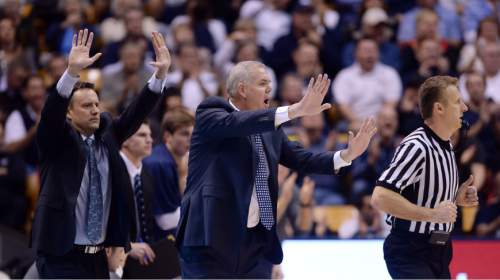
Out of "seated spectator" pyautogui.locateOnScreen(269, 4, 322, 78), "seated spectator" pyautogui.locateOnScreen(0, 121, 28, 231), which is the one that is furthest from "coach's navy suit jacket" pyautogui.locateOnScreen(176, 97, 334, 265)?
"seated spectator" pyautogui.locateOnScreen(269, 4, 322, 78)

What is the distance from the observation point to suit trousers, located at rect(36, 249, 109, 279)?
23.3 feet

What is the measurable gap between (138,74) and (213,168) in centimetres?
686

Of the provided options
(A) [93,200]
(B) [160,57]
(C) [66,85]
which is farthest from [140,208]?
(C) [66,85]

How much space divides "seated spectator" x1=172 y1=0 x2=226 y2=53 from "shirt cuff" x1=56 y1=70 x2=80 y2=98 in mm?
7884

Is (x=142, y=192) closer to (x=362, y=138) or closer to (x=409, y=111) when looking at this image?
(x=362, y=138)

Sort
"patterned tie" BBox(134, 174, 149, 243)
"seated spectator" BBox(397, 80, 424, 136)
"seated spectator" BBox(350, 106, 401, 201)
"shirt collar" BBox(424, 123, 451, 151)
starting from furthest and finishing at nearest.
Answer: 1. "seated spectator" BBox(397, 80, 424, 136)
2. "seated spectator" BBox(350, 106, 401, 201)
3. "patterned tie" BBox(134, 174, 149, 243)
4. "shirt collar" BBox(424, 123, 451, 151)

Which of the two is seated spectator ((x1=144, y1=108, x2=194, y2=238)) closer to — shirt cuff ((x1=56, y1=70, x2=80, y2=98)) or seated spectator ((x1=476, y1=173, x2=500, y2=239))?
shirt cuff ((x1=56, y1=70, x2=80, y2=98))

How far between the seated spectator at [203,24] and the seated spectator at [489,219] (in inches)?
186

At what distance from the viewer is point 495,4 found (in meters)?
15.2

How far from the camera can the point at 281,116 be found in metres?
6.31

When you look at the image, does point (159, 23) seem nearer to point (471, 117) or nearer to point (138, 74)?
point (138, 74)

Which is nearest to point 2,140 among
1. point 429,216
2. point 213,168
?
point 213,168

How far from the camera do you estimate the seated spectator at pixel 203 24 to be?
14.8 metres

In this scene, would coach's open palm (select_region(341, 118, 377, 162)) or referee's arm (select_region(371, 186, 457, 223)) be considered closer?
referee's arm (select_region(371, 186, 457, 223))
